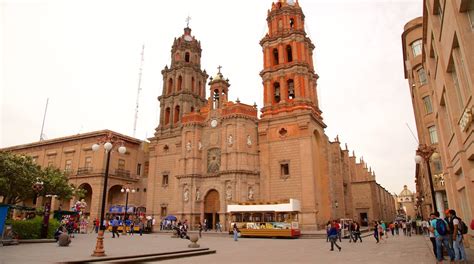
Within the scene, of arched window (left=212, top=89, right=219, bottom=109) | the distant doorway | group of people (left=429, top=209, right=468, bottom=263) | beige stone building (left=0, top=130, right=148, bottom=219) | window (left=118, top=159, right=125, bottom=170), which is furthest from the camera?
the distant doorway

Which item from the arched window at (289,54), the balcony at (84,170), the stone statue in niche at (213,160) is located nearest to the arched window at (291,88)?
the arched window at (289,54)

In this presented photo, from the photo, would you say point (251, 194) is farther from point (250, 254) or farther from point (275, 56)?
point (250, 254)

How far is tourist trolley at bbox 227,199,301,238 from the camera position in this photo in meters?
27.5

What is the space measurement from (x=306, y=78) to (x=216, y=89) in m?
12.1

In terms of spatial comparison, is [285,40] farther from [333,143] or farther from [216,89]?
[333,143]

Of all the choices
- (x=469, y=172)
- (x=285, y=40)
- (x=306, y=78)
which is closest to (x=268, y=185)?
(x=306, y=78)

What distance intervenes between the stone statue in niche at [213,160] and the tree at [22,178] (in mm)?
16095

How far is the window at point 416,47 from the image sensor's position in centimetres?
2898

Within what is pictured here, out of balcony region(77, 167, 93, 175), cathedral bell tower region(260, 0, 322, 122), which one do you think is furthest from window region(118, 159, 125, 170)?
cathedral bell tower region(260, 0, 322, 122)

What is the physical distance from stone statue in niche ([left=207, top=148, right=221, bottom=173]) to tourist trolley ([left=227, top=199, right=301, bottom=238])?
929 cm

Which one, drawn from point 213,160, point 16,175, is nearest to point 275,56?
point 213,160

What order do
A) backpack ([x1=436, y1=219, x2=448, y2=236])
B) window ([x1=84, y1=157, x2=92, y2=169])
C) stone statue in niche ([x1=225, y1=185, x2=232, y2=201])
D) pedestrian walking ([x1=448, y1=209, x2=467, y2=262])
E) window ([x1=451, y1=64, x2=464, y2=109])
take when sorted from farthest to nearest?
window ([x1=84, y1=157, x2=92, y2=169])
stone statue in niche ([x1=225, y1=185, x2=232, y2=201])
window ([x1=451, y1=64, x2=464, y2=109])
backpack ([x1=436, y1=219, x2=448, y2=236])
pedestrian walking ([x1=448, y1=209, x2=467, y2=262])

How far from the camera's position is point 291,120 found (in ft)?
119

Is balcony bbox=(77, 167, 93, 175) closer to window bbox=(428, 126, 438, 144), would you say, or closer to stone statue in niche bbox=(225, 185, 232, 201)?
stone statue in niche bbox=(225, 185, 232, 201)
